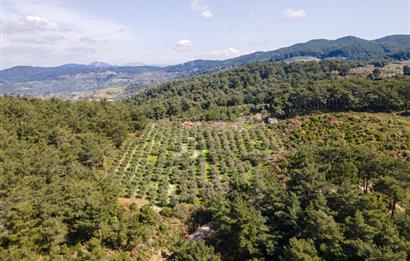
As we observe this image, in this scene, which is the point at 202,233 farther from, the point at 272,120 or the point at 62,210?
the point at 272,120

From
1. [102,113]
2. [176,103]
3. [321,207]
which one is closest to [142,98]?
[176,103]

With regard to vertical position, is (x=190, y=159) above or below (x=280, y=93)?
below

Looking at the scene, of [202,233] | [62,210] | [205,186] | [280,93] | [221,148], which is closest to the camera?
[62,210]

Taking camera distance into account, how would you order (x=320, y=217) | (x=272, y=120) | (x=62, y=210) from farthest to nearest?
(x=272, y=120) → (x=62, y=210) → (x=320, y=217)

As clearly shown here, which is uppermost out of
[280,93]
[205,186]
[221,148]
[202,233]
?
[280,93]

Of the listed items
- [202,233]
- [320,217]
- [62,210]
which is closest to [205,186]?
[202,233]

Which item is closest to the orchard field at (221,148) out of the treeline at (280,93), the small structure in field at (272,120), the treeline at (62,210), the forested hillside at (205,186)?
the forested hillside at (205,186)

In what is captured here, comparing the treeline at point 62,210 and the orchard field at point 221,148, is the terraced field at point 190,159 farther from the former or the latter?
the treeline at point 62,210
